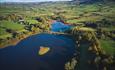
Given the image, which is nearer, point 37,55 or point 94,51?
point 94,51

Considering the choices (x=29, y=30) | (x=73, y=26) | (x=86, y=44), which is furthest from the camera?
(x=29, y=30)

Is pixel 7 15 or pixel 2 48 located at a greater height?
pixel 7 15

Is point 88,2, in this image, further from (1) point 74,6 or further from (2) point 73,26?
(2) point 73,26

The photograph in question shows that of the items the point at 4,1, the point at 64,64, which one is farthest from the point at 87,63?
the point at 4,1

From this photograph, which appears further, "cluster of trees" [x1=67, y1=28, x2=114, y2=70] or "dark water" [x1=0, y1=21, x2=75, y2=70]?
"dark water" [x1=0, y1=21, x2=75, y2=70]

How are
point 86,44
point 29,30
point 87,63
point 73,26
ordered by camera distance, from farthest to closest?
point 29,30, point 73,26, point 86,44, point 87,63

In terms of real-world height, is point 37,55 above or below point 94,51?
below

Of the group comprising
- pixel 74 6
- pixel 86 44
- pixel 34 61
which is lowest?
pixel 34 61

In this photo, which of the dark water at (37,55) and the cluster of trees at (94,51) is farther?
the dark water at (37,55)
